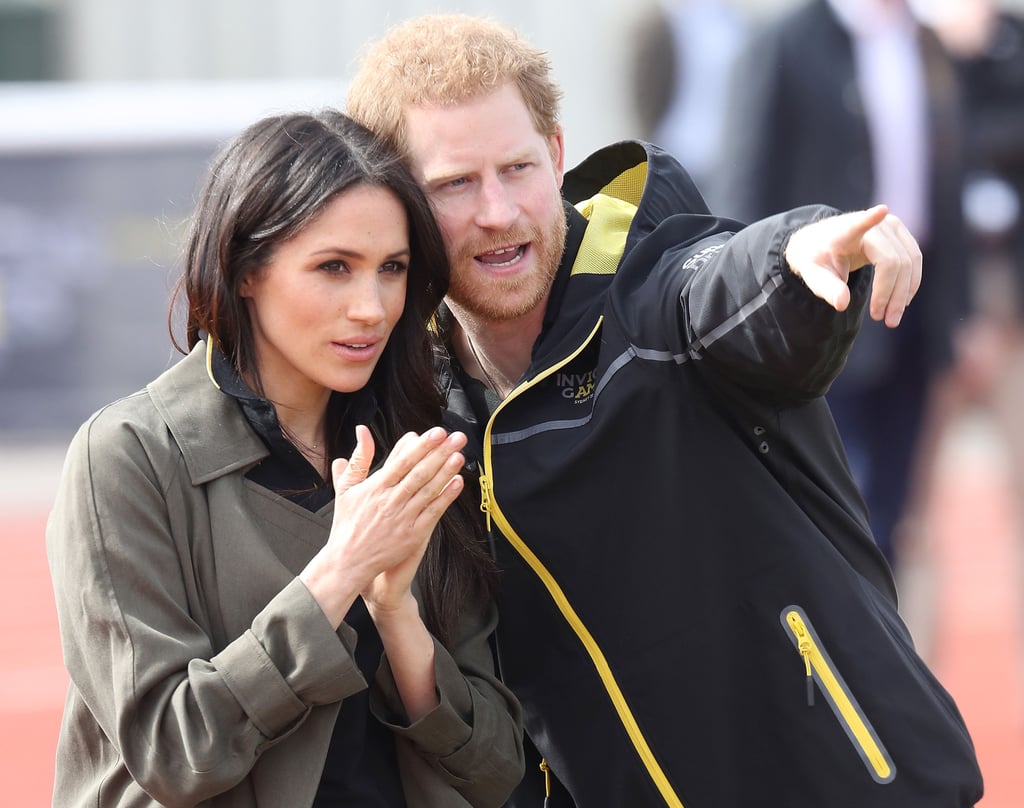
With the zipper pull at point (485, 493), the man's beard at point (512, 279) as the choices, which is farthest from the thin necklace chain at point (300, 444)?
the man's beard at point (512, 279)

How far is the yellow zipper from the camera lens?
2.78 metres

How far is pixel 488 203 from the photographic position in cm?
312

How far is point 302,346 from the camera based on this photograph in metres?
2.80

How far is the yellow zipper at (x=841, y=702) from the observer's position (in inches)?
109

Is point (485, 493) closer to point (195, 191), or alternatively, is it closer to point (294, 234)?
point (294, 234)

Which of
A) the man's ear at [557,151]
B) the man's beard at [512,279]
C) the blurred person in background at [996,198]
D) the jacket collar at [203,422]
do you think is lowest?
the blurred person in background at [996,198]

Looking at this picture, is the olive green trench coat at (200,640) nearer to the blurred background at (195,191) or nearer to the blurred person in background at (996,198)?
the blurred background at (195,191)

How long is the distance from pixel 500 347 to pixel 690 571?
646 millimetres

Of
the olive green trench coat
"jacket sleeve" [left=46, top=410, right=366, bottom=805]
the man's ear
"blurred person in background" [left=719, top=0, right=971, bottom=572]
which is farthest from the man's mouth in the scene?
"blurred person in background" [left=719, top=0, right=971, bottom=572]

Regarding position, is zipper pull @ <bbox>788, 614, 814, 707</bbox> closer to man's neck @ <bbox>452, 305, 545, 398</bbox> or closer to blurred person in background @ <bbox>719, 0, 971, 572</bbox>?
man's neck @ <bbox>452, 305, 545, 398</bbox>

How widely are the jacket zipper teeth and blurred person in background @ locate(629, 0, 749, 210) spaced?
5178 mm

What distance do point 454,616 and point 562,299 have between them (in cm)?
61

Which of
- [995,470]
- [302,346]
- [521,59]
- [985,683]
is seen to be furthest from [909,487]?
[995,470]

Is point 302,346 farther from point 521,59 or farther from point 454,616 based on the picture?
point 521,59
